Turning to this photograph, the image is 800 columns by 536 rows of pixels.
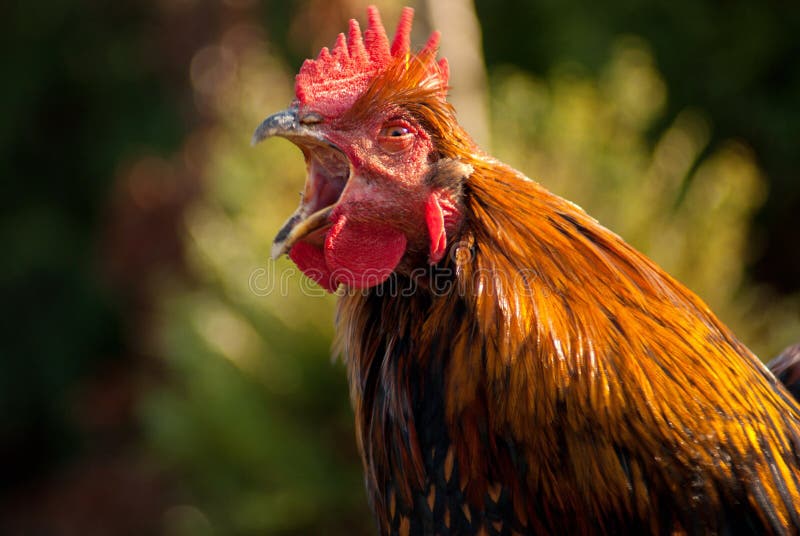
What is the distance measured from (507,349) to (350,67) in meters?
0.85

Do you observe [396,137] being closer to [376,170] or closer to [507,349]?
[376,170]

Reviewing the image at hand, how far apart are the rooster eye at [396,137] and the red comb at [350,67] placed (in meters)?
0.12

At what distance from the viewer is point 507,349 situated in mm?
2098

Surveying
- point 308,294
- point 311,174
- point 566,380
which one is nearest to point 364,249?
point 311,174

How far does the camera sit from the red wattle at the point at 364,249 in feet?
7.21

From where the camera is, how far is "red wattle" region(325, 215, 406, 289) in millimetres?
2197

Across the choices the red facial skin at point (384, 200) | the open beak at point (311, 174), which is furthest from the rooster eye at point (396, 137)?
the open beak at point (311, 174)

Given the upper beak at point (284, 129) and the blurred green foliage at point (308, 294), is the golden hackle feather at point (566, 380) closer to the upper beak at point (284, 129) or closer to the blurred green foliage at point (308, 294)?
the upper beak at point (284, 129)

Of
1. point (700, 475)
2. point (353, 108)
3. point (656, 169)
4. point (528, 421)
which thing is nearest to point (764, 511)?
point (700, 475)

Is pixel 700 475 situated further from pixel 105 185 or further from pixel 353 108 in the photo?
pixel 105 185

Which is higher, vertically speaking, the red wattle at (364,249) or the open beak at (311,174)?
the open beak at (311,174)

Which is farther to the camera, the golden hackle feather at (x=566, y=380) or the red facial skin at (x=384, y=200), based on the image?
the red facial skin at (x=384, y=200)

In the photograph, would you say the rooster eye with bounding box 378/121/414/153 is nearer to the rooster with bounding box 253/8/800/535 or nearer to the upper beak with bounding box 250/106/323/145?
the rooster with bounding box 253/8/800/535

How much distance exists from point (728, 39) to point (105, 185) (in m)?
7.18
